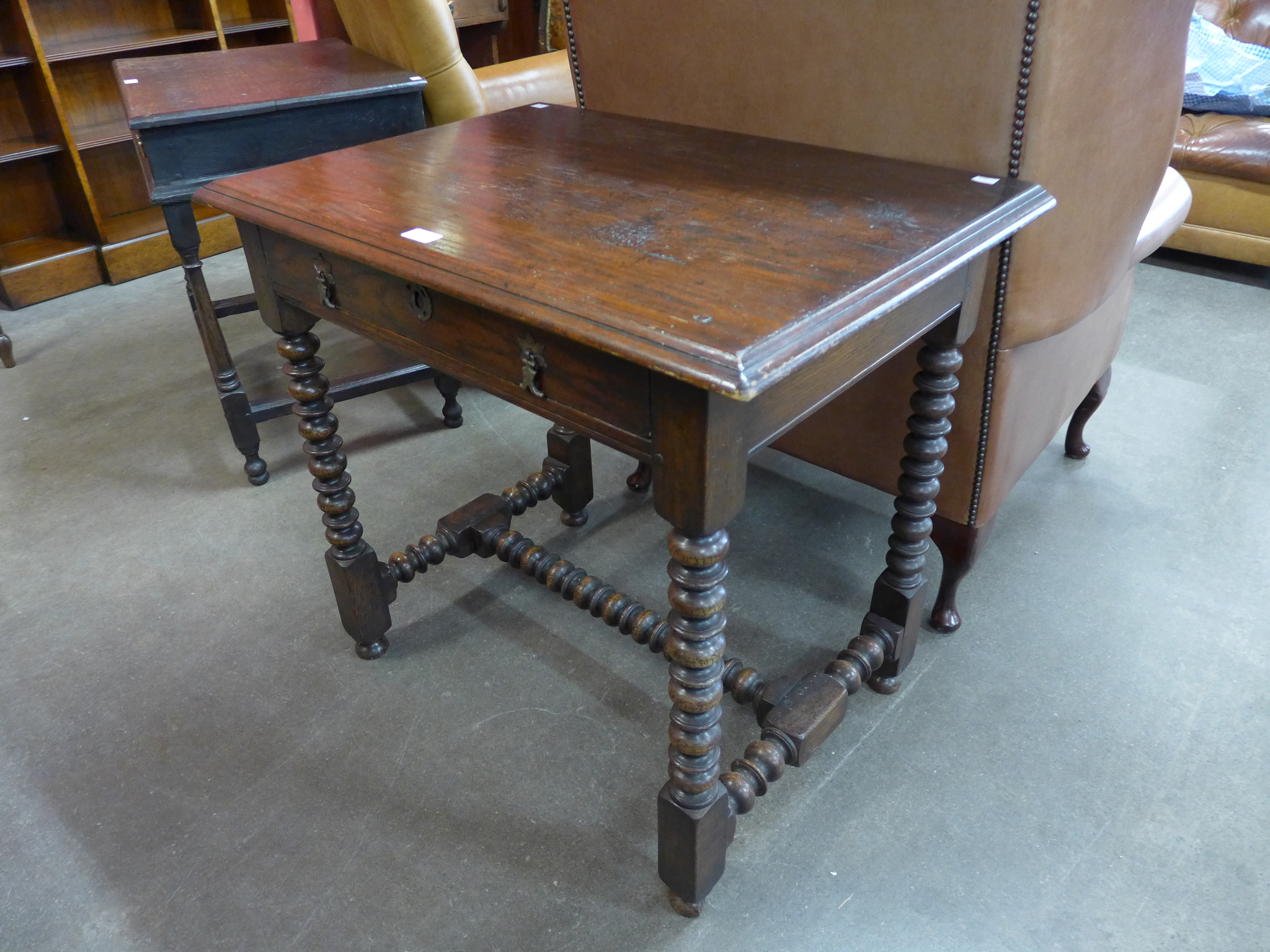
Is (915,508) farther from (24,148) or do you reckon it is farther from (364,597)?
(24,148)

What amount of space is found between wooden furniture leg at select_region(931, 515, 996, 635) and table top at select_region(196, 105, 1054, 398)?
1.81ft

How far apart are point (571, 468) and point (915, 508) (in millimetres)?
687

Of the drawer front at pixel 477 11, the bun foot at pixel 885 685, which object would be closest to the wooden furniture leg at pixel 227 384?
the bun foot at pixel 885 685

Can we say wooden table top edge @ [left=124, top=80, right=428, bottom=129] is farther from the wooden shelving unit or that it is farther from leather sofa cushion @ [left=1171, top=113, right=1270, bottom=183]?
leather sofa cushion @ [left=1171, top=113, right=1270, bottom=183]

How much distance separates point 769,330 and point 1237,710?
109cm

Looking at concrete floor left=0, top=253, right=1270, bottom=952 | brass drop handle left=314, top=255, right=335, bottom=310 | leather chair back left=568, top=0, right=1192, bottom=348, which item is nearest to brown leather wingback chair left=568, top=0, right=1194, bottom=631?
leather chair back left=568, top=0, right=1192, bottom=348

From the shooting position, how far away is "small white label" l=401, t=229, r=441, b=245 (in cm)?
93

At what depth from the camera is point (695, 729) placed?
0.97m

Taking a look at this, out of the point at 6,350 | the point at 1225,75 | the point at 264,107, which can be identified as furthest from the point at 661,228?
the point at 1225,75

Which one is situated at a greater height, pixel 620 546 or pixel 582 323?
pixel 582 323

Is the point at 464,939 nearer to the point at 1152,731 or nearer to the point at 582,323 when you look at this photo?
the point at 582,323

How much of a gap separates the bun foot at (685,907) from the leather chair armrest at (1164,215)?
1.13 m

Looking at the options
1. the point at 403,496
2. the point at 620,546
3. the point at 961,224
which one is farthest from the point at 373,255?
the point at 403,496

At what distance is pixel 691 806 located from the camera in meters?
1.01
